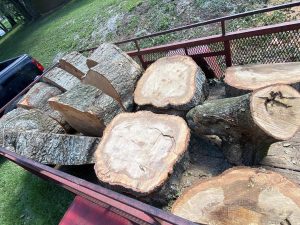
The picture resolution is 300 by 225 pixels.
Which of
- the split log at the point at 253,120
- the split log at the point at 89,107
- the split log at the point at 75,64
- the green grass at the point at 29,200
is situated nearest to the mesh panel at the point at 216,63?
the split log at the point at 253,120

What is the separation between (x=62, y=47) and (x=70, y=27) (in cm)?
141

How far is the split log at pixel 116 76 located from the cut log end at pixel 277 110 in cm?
172

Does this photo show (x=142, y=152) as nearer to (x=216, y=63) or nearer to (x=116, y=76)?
(x=116, y=76)

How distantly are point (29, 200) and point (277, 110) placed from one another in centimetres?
373

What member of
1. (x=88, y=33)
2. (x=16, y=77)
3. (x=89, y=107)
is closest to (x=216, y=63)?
(x=89, y=107)

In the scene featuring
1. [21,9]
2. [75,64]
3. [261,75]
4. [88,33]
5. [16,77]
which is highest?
[75,64]

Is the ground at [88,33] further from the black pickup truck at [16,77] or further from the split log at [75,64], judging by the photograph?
the split log at [75,64]

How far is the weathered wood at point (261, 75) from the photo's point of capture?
3.15 m

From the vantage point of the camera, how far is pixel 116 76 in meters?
3.87

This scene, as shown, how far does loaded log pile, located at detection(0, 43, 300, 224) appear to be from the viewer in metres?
2.39

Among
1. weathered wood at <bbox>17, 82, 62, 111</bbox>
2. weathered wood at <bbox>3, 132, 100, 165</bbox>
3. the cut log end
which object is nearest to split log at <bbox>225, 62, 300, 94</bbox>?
the cut log end

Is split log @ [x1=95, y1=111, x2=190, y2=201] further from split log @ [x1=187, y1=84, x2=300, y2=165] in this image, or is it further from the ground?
the ground

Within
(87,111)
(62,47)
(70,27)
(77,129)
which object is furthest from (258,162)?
(70,27)

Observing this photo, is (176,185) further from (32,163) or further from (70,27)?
(70,27)
